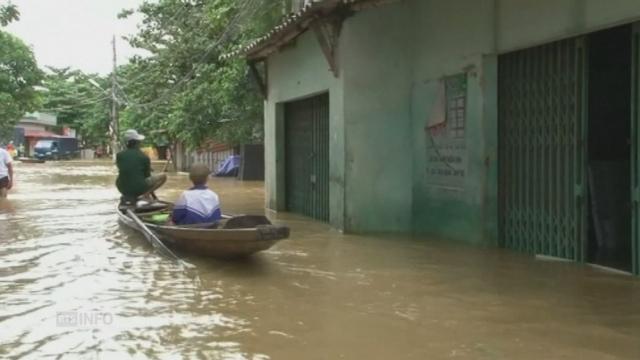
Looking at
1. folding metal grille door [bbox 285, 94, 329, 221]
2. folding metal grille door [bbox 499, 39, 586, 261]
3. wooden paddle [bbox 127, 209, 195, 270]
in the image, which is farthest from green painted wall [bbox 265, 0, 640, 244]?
wooden paddle [bbox 127, 209, 195, 270]

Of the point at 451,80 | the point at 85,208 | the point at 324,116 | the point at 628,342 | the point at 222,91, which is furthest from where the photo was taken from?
the point at 222,91

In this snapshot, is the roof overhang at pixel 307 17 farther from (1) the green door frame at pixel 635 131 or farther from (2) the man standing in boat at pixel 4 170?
(2) the man standing in boat at pixel 4 170

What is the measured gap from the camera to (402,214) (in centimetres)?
1227

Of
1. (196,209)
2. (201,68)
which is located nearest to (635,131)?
(196,209)

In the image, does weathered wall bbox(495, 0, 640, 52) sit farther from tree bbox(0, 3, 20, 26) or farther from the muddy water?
tree bbox(0, 3, 20, 26)

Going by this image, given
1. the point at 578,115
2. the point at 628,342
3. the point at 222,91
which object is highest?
the point at 222,91

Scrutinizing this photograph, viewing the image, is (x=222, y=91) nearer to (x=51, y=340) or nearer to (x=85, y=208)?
(x=85, y=208)

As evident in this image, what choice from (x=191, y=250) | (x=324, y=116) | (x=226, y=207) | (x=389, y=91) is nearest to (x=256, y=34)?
(x=226, y=207)

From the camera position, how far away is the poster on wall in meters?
10.9

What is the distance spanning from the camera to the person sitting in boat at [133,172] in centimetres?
1318

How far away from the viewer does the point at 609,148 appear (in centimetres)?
955

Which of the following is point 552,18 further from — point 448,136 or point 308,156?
point 308,156

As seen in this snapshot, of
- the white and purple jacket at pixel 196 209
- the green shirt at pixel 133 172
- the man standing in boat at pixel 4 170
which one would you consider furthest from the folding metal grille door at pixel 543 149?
the man standing in boat at pixel 4 170

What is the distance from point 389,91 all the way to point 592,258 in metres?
4.45
